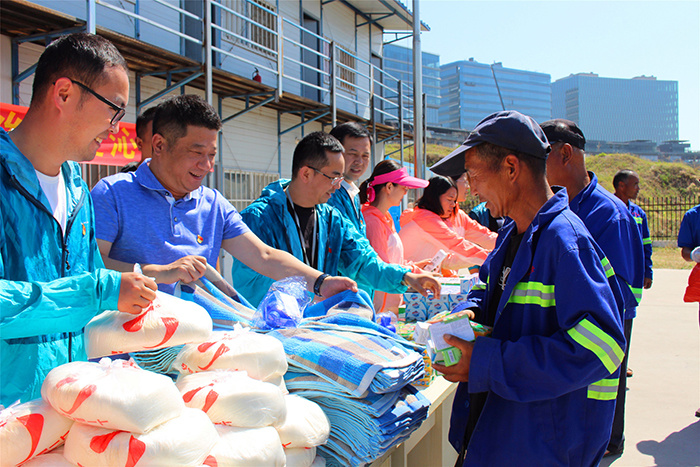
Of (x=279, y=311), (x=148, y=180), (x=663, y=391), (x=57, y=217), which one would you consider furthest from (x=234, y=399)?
(x=663, y=391)

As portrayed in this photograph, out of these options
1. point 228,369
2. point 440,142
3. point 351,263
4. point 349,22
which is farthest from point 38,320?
point 440,142

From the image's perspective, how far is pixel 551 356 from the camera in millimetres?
1522

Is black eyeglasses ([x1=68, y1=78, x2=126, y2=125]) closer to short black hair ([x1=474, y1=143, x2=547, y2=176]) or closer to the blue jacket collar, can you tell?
the blue jacket collar

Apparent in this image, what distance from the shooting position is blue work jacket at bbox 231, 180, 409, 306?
3.00m

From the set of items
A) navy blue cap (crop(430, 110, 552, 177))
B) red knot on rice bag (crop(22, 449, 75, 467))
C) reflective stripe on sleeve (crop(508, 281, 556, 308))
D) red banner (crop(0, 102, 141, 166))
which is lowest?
red knot on rice bag (crop(22, 449, 75, 467))

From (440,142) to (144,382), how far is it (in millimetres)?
59488

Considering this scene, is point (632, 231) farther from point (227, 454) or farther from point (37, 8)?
point (37, 8)

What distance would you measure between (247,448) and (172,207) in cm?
134

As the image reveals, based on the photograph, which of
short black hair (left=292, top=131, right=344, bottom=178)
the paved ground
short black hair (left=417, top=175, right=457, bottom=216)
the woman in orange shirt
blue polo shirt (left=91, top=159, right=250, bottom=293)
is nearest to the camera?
blue polo shirt (left=91, top=159, right=250, bottom=293)

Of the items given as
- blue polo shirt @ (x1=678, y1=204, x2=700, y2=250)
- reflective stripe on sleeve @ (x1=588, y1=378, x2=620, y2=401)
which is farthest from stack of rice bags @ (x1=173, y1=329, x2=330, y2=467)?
blue polo shirt @ (x1=678, y1=204, x2=700, y2=250)

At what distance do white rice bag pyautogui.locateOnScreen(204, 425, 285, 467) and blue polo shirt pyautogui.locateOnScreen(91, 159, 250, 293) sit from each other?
87 centimetres

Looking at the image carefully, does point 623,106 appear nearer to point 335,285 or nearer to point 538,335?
point 335,285

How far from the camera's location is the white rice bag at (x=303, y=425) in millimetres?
1531

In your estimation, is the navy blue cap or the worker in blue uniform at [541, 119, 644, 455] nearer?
the navy blue cap
